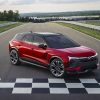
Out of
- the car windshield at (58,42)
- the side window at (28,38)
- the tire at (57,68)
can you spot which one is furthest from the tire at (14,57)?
the tire at (57,68)

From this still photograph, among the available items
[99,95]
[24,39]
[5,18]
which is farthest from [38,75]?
A: [5,18]

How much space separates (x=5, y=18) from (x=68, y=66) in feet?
551

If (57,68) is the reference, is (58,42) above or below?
above

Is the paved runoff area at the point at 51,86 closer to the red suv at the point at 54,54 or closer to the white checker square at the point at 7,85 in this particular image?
the white checker square at the point at 7,85

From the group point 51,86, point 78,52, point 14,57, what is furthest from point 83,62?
point 14,57

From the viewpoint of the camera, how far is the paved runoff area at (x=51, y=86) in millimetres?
9414

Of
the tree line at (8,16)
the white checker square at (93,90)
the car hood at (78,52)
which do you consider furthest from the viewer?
the tree line at (8,16)

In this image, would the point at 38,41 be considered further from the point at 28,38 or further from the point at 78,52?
the point at 78,52

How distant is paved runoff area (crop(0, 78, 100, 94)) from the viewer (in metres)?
9.41

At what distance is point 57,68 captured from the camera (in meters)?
11.4

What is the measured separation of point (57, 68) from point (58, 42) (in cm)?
128

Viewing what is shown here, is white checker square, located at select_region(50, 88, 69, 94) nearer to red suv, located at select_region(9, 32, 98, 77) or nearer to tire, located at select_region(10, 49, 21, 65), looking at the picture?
red suv, located at select_region(9, 32, 98, 77)

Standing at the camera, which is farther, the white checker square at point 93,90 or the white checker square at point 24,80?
the white checker square at point 24,80

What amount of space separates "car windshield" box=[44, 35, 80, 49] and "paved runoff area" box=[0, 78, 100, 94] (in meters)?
1.44
